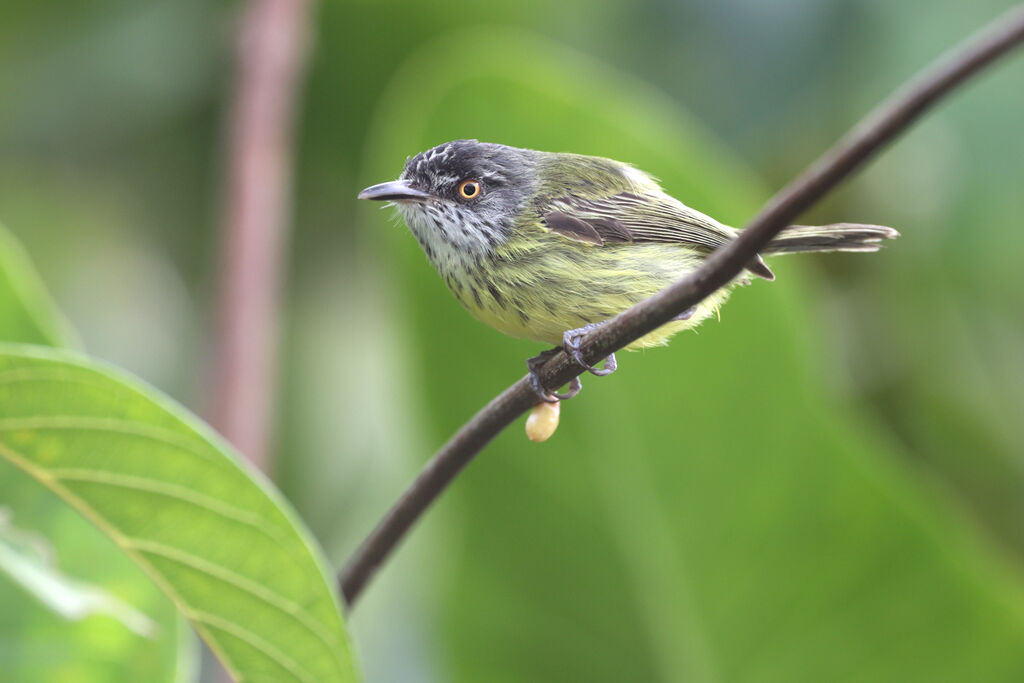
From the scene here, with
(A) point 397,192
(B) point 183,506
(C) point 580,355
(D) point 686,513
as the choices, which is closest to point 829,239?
(C) point 580,355

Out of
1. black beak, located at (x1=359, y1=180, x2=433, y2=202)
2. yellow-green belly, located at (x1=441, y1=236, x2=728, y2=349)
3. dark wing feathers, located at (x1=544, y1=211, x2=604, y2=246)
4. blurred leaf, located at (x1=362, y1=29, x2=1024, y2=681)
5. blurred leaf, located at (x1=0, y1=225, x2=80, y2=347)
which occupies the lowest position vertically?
blurred leaf, located at (x1=362, y1=29, x2=1024, y2=681)

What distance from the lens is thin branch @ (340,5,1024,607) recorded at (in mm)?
A: 631

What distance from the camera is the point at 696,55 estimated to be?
401 centimetres

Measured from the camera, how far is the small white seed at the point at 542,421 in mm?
949

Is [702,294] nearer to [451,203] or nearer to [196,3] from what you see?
[451,203]

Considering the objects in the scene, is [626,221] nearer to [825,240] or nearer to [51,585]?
[825,240]

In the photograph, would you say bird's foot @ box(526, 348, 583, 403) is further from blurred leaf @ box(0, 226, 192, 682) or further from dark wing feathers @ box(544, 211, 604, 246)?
blurred leaf @ box(0, 226, 192, 682)

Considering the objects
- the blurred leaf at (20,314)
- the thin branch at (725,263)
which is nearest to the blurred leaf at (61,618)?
the blurred leaf at (20,314)

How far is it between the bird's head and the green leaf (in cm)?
33

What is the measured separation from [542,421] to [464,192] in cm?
35

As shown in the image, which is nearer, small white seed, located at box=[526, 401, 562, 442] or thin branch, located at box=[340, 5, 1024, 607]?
thin branch, located at box=[340, 5, 1024, 607]

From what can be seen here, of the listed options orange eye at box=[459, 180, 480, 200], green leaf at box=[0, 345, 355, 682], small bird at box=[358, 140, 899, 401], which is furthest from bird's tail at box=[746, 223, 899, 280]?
green leaf at box=[0, 345, 355, 682]

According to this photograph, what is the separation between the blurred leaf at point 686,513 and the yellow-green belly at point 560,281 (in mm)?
107

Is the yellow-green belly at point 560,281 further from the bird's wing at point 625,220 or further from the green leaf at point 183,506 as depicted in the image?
the green leaf at point 183,506
